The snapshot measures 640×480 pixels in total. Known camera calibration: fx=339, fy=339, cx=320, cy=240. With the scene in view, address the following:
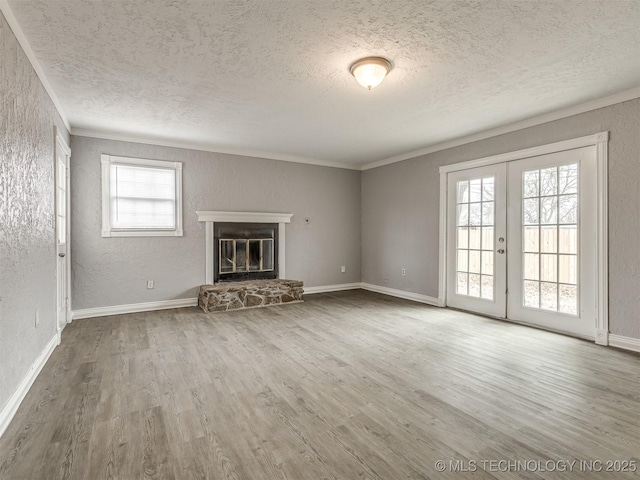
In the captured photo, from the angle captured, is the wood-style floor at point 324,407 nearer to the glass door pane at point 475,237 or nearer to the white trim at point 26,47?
the glass door pane at point 475,237

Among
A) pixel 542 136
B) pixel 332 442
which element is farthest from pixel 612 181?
pixel 332 442

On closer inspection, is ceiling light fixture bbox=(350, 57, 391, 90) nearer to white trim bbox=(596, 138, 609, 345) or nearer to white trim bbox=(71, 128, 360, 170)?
white trim bbox=(596, 138, 609, 345)

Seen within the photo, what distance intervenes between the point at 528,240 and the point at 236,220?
13.9ft

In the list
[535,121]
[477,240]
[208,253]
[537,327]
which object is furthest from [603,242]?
[208,253]

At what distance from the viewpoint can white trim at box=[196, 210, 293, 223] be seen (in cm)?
538

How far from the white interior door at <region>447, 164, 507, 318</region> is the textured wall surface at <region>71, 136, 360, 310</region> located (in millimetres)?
2254

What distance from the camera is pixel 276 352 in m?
3.28

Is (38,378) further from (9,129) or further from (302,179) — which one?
(302,179)

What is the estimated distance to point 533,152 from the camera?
13.4 ft

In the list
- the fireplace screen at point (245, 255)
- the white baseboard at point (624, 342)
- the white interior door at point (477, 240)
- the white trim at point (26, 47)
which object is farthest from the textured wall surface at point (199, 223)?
the white baseboard at point (624, 342)

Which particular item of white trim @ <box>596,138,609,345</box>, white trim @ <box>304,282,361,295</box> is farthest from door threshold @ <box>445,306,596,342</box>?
white trim @ <box>304,282,361,295</box>

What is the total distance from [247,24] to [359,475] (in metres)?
2.73

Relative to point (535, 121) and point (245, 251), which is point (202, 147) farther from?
point (535, 121)

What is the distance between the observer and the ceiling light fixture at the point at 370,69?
2672 mm
